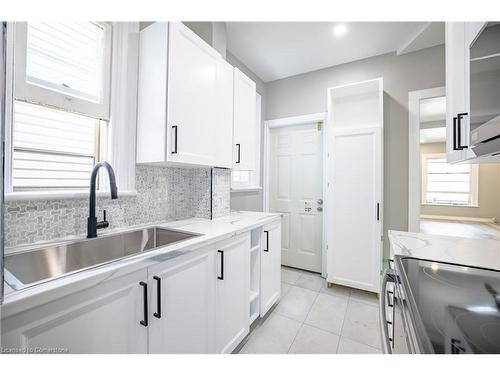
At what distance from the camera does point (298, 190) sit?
3.12 metres

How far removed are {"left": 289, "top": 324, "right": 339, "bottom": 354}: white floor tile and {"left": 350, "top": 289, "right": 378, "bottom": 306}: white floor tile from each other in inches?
30.4

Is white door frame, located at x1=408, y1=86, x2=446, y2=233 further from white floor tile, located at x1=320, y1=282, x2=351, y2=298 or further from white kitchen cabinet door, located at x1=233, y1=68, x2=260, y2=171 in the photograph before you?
white kitchen cabinet door, located at x1=233, y1=68, x2=260, y2=171

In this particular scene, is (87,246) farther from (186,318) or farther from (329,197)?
(329,197)

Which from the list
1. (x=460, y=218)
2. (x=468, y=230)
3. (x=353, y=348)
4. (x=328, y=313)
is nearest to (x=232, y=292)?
(x=353, y=348)

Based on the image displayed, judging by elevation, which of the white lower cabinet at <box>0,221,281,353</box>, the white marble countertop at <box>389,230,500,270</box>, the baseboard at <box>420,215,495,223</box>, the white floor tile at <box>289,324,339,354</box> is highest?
the white marble countertop at <box>389,230,500,270</box>

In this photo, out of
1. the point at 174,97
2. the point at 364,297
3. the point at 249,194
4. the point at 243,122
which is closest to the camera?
the point at 174,97

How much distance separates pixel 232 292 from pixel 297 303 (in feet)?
3.63

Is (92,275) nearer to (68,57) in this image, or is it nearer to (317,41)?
(68,57)

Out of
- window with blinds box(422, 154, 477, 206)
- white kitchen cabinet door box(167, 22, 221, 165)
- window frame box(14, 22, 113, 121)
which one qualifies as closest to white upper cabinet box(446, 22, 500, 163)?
white kitchen cabinet door box(167, 22, 221, 165)

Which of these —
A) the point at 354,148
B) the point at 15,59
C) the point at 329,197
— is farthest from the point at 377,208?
the point at 15,59

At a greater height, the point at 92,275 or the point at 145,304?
the point at 92,275

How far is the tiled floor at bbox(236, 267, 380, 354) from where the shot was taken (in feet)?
5.29
